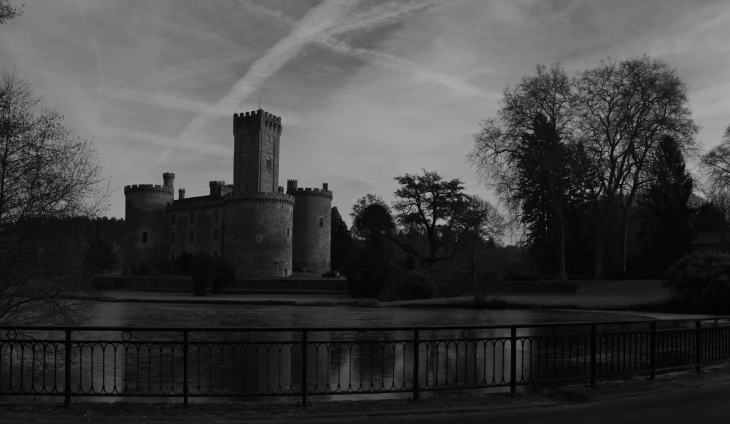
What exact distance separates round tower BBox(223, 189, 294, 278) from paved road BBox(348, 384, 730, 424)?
60.2 metres

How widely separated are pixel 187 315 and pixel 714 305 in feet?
87.3

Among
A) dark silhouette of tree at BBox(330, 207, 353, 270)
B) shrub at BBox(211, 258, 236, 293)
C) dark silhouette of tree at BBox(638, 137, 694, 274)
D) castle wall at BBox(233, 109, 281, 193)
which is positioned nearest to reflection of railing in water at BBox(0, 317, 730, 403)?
dark silhouette of tree at BBox(638, 137, 694, 274)

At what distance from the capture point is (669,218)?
162 ft

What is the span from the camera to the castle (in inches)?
2675

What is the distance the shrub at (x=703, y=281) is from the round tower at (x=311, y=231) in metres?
50.0

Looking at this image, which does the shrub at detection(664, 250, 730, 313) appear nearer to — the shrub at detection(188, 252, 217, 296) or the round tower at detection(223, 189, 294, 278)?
the shrub at detection(188, 252, 217, 296)

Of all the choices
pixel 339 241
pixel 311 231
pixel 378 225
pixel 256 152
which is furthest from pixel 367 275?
pixel 339 241

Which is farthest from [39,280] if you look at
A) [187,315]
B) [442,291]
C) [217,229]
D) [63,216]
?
[217,229]

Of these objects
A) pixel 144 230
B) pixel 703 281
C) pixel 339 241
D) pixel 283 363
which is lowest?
pixel 283 363

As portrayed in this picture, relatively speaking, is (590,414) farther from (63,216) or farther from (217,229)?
(217,229)

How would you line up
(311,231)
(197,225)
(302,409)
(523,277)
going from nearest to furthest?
(302,409), (523,277), (311,231), (197,225)

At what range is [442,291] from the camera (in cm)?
4494

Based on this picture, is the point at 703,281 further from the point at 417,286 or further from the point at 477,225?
the point at 477,225

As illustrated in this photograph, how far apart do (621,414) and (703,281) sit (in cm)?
2470
